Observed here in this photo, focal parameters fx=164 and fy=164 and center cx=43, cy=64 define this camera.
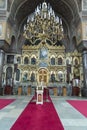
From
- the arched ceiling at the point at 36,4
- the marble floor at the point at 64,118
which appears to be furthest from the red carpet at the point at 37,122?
the arched ceiling at the point at 36,4

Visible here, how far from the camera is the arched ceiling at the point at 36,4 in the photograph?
17756 mm

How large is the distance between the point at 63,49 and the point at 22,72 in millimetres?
6218

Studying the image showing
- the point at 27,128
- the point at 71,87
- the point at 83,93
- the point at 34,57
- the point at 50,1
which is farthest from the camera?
the point at 34,57

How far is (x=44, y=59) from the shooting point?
2138 cm

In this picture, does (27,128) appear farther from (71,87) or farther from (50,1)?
(50,1)

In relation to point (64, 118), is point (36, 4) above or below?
above

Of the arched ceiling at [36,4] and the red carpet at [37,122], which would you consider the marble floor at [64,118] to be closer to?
the red carpet at [37,122]

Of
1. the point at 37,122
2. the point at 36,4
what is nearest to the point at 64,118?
the point at 37,122

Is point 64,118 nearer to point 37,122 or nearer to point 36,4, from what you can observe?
point 37,122

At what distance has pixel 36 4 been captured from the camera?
20.5 meters

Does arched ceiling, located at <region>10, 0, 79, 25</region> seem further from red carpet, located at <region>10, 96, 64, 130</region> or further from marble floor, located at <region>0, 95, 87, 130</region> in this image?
red carpet, located at <region>10, 96, 64, 130</region>

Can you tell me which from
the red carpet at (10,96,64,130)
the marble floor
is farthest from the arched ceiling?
the red carpet at (10,96,64,130)

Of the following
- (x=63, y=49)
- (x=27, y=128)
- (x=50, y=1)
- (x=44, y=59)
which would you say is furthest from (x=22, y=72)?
(x=27, y=128)

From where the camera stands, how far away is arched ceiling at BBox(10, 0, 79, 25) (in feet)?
58.3
